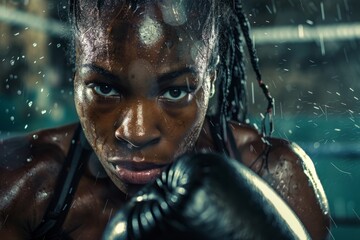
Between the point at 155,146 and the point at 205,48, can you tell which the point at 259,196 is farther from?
the point at 205,48

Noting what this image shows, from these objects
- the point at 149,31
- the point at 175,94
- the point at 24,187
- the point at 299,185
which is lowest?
the point at 299,185

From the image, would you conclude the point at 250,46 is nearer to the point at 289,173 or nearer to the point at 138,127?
the point at 289,173

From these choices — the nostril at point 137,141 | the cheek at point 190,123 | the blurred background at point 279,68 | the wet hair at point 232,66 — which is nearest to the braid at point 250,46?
the wet hair at point 232,66

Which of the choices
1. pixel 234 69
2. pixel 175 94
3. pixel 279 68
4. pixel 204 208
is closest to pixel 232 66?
pixel 234 69

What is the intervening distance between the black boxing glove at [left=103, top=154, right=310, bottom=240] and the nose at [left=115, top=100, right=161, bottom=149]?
164mm

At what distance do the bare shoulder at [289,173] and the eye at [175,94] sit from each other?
1.37ft

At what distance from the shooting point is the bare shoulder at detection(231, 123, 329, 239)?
136 cm

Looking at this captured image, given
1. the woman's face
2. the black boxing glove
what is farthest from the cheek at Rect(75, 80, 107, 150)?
the black boxing glove

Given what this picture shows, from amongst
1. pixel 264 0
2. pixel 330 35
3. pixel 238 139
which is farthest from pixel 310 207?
pixel 264 0

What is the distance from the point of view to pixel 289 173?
1.43 m

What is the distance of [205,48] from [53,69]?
5006mm

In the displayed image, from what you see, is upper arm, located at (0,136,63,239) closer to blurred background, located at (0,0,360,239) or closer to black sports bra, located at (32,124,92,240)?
black sports bra, located at (32,124,92,240)

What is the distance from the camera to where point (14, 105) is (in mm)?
4996

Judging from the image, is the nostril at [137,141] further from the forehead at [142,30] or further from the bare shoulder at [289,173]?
the bare shoulder at [289,173]
